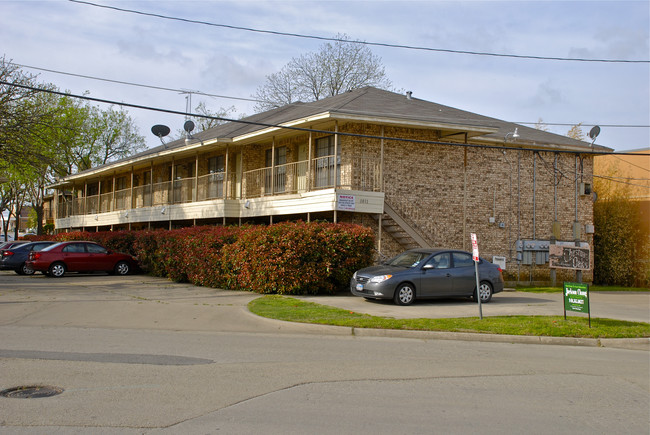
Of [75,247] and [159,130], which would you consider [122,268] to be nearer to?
[75,247]

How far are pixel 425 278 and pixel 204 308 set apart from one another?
5710 mm

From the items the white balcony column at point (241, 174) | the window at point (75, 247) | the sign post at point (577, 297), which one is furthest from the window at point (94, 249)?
→ the sign post at point (577, 297)

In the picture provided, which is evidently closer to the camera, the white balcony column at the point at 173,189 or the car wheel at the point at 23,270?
the car wheel at the point at 23,270

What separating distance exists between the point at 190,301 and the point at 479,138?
13.8 meters

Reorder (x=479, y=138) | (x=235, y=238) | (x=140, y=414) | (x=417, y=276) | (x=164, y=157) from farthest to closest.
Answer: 1. (x=164, y=157)
2. (x=479, y=138)
3. (x=235, y=238)
4. (x=417, y=276)
5. (x=140, y=414)

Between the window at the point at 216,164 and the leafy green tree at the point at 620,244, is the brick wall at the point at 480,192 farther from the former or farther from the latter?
the window at the point at 216,164

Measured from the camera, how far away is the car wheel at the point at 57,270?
23359 mm

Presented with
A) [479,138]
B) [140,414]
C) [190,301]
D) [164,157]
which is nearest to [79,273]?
[164,157]

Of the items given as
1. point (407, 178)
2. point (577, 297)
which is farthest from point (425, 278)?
point (407, 178)

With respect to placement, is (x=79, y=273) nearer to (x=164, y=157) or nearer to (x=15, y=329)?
(x=164, y=157)

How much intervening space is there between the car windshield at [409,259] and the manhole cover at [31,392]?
10354 millimetres

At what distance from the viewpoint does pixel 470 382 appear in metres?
7.56

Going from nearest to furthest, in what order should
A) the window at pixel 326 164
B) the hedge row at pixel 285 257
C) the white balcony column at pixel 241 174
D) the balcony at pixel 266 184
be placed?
the hedge row at pixel 285 257
the balcony at pixel 266 184
the window at pixel 326 164
the white balcony column at pixel 241 174

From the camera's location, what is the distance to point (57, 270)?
23.5m
